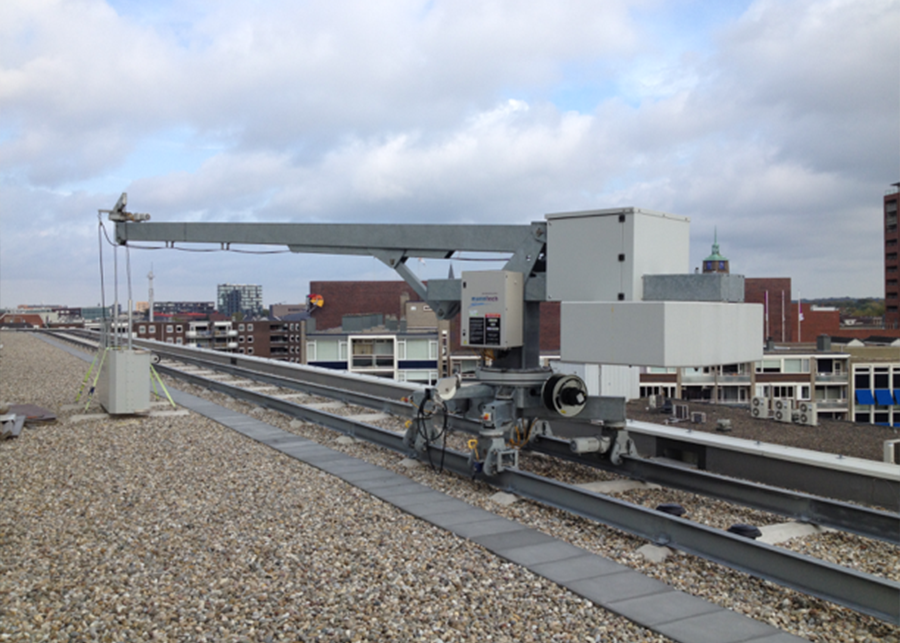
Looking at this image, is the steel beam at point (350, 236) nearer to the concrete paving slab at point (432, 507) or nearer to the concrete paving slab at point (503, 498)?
the concrete paving slab at point (503, 498)

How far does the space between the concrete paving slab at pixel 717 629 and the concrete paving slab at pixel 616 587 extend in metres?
0.47

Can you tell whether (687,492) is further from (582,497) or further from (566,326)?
(566,326)

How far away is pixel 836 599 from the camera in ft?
16.2

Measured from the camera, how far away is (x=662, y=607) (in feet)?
16.3

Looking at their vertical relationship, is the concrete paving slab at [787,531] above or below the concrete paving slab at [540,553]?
above

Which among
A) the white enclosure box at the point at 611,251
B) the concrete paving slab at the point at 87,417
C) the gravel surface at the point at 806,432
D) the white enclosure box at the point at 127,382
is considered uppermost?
the white enclosure box at the point at 611,251

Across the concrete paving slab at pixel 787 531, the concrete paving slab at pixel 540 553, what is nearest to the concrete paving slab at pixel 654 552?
the concrete paving slab at pixel 540 553

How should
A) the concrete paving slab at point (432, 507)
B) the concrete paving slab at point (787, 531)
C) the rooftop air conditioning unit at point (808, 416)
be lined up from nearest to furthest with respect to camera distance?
the concrete paving slab at point (787, 531), the concrete paving slab at point (432, 507), the rooftop air conditioning unit at point (808, 416)

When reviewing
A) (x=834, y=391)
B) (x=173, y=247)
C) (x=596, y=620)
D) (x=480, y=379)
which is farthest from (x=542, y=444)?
(x=834, y=391)

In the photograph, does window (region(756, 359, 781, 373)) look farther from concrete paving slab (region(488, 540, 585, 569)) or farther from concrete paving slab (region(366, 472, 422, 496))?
concrete paving slab (region(488, 540, 585, 569))

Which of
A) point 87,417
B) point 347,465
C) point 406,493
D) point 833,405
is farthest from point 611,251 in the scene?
point 833,405

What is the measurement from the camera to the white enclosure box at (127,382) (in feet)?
43.9

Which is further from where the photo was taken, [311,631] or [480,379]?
[480,379]

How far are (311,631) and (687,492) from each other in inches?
193
